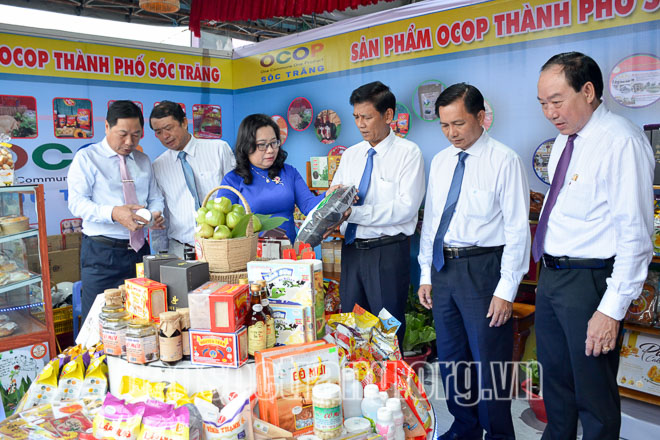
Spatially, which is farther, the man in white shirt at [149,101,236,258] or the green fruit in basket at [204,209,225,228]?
the man in white shirt at [149,101,236,258]

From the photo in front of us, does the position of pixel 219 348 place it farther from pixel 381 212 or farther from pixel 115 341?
pixel 381 212

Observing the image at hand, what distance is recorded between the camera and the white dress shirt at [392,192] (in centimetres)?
308

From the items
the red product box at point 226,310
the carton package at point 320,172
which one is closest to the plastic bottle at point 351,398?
the red product box at point 226,310

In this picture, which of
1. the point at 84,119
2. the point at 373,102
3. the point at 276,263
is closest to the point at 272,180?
the point at 373,102

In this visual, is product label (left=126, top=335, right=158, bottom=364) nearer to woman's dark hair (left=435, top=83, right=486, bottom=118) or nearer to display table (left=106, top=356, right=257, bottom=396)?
display table (left=106, top=356, right=257, bottom=396)

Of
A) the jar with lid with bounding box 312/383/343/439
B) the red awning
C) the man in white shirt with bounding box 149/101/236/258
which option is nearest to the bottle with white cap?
the jar with lid with bounding box 312/383/343/439

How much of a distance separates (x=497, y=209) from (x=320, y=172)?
2842 millimetres

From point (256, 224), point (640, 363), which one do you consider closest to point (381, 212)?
point (256, 224)

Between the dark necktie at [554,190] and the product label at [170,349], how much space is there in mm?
1643

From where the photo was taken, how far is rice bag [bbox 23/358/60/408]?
1964mm

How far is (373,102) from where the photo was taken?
3.12m

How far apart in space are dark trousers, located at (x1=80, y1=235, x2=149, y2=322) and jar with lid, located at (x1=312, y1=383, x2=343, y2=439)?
236cm

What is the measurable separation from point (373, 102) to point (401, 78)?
6.75ft

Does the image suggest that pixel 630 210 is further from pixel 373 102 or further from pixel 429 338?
pixel 429 338
